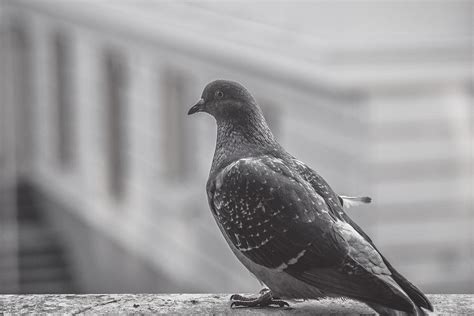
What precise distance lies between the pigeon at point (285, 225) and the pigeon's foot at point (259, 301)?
5 cm

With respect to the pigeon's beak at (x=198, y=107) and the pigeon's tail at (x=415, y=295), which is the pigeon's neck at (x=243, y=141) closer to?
the pigeon's beak at (x=198, y=107)

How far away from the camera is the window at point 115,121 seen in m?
14.7

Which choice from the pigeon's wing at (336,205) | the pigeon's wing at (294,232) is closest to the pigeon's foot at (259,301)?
the pigeon's wing at (294,232)

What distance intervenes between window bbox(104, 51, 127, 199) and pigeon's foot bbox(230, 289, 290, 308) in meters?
10.3

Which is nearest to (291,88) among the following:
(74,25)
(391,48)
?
(391,48)

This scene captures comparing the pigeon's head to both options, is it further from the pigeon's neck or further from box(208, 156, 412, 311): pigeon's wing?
box(208, 156, 412, 311): pigeon's wing

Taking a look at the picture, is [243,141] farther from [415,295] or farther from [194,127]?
[194,127]

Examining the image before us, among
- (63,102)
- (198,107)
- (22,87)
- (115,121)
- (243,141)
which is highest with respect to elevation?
(22,87)

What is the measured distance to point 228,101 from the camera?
13.9 ft

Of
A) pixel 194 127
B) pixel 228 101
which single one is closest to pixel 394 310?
pixel 228 101

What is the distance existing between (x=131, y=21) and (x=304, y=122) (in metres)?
4.42

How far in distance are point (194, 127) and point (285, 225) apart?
8721 mm

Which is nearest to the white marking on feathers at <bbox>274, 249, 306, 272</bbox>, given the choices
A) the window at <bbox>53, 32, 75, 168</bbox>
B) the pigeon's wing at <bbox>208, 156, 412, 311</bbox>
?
the pigeon's wing at <bbox>208, 156, 412, 311</bbox>

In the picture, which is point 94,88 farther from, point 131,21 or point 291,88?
point 291,88
